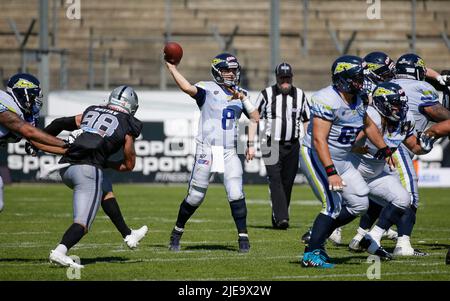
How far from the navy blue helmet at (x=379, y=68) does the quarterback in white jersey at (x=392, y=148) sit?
2.47 feet

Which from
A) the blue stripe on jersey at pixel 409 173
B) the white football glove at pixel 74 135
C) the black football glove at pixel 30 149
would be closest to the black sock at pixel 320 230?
the blue stripe on jersey at pixel 409 173

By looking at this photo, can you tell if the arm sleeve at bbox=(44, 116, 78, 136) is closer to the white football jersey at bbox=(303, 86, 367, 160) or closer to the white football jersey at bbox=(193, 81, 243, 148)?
the white football jersey at bbox=(193, 81, 243, 148)

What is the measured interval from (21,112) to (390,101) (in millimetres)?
3322

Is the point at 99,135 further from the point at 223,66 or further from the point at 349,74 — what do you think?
the point at 349,74

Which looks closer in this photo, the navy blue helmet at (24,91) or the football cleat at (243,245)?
the navy blue helmet at (24,91)

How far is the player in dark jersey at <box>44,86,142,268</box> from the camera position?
824cm

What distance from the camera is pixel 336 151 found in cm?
857

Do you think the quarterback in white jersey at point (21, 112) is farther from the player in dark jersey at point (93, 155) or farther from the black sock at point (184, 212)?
the black sock at point (184, 212)

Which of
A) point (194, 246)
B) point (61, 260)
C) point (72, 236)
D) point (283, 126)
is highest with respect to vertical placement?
point (283, 126)

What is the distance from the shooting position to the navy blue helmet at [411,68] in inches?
401

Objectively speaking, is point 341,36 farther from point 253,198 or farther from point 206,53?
A: point 253,198

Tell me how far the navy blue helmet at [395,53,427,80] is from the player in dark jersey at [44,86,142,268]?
121 inches

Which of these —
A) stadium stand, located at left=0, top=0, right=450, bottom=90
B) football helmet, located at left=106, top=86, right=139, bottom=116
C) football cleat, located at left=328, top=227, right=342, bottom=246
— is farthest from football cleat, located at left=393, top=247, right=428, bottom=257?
stadium stand, located at left=0, top=0, right=450, bottom=90

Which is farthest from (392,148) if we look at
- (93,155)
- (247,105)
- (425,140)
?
(93,155)
